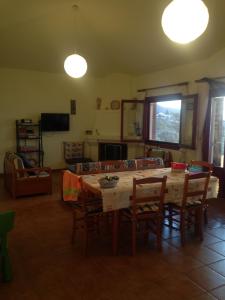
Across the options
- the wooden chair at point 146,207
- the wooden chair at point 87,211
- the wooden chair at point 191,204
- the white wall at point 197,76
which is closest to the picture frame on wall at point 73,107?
the white wall at point 197,76

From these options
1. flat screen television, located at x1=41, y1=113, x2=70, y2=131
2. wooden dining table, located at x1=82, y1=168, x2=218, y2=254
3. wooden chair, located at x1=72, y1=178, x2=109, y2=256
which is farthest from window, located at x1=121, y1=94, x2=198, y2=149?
wooden chair, located at x1=72, y1=178, x2=109, y2=256

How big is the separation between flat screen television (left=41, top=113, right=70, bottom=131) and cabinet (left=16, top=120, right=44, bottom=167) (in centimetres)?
18

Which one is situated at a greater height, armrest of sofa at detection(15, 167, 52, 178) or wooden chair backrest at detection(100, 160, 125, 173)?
wooden chair backrest at detection(100, 160, 125, 173)

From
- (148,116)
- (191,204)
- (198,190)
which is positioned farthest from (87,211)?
(148,116)

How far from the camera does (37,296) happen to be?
90.7 inches

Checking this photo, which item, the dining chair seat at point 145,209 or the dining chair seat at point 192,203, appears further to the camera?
the dining chair seat at point 192,203

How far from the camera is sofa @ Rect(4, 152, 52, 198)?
16.7 ft

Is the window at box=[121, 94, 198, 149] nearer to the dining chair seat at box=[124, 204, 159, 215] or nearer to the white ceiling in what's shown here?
the white ceiling

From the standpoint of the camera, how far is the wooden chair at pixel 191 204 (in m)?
3.19

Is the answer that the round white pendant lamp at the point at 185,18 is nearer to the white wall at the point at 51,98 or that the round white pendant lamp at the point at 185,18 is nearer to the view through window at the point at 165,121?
the view through window at the point at 165,121

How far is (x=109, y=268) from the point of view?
9.01ft

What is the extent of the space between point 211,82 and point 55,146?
4.32m

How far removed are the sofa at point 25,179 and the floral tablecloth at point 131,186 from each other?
2131 millimetres

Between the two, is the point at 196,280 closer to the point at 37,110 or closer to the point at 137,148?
the point at 137,148
